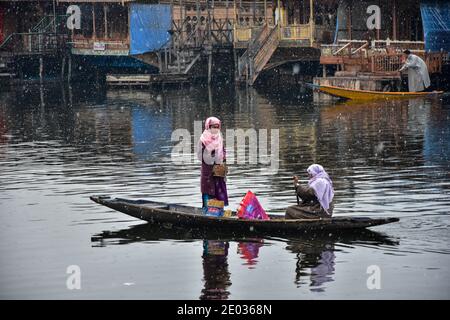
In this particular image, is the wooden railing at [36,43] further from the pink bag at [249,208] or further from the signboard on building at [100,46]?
the pink bag at [249,208]

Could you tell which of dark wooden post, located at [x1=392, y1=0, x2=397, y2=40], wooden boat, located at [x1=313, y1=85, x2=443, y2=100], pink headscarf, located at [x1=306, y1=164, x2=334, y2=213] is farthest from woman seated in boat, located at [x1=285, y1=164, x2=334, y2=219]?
dark wooden post, located at [x1=392, y1=0, x2=397, y2=40]

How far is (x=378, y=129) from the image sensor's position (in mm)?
32781

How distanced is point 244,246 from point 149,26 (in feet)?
138

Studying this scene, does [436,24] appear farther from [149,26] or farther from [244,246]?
[244,246]

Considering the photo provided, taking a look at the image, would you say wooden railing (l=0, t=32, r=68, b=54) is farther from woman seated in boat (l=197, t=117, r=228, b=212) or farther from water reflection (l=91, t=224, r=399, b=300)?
water reflection (l=91, t=224, r=399, b=300)

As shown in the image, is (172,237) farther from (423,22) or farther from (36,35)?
(36,35)

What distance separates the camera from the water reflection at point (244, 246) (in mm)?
15148

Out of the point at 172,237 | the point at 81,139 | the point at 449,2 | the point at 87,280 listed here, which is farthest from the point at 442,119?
the point at 87,280

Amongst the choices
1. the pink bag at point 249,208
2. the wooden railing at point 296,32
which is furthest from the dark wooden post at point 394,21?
the pink bag at point 249,208

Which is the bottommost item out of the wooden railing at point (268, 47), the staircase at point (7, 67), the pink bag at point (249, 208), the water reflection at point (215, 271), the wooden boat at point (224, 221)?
the water reflection at point (215, 271)

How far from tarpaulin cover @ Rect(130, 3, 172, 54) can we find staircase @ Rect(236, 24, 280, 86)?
20.5ft

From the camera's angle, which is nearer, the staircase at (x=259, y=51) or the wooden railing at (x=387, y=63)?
the wooden railing at (x=387, y=63)

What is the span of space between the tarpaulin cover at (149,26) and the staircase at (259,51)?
6.25 metres

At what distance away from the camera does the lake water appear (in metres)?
15.1
